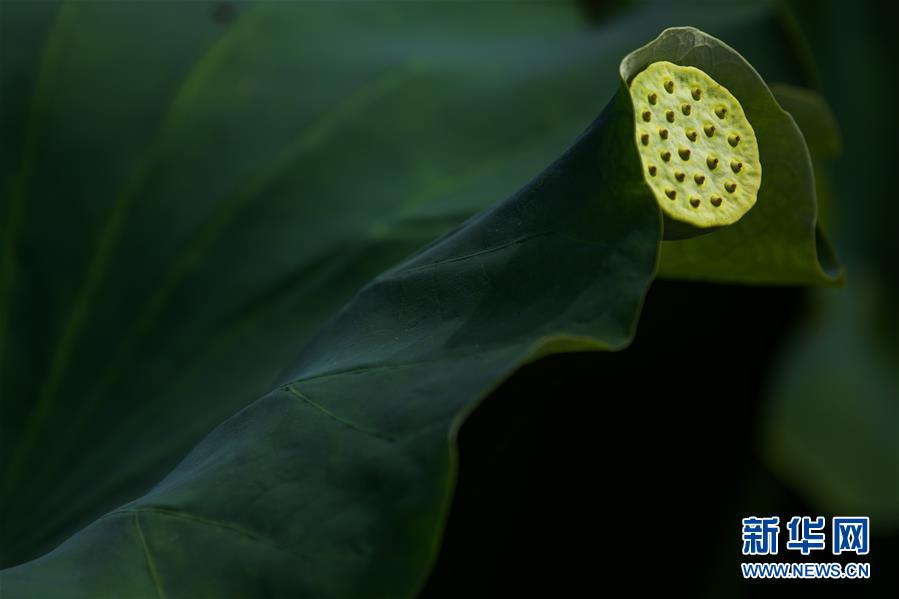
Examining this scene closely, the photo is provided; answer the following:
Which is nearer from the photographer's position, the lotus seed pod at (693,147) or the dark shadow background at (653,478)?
the lotus seed pod at (693,147)

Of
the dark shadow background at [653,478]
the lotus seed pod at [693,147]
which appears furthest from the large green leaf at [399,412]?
the dark shadow background at [653,478]

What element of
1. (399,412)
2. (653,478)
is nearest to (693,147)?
(399,412)

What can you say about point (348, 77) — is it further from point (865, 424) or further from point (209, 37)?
point (865, 424)

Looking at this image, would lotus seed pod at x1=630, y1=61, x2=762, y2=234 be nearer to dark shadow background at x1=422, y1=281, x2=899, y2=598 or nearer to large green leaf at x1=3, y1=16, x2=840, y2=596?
large green leaf at x1=3, y1=16, x2=840, y2=596

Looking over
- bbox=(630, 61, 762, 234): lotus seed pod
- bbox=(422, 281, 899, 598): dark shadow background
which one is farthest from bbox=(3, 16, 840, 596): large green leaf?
bbox=(422, 281, 899, 598): dark shadow background

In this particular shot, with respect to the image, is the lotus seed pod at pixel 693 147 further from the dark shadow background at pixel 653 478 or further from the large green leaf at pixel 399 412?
A: the dark shadow background at pixel 653 478
